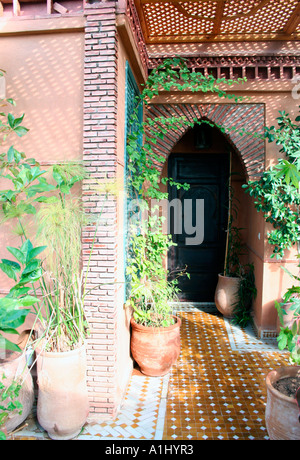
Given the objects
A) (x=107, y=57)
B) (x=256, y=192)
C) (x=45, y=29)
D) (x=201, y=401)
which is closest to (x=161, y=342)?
(x=201, y=401)

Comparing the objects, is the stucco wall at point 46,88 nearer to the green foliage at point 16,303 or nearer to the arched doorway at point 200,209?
the green foliage at point 16,303

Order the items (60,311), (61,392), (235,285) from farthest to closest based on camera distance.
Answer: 1. (235,285)
2. (60,311)
3. (61,392)

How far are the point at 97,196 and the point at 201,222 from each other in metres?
3.81

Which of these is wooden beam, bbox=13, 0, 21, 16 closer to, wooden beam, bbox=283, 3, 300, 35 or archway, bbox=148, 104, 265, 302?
wooden beam, bbox=283, 3, 300, 35

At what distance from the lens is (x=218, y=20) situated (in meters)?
4.69

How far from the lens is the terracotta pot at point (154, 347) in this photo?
13.5ft

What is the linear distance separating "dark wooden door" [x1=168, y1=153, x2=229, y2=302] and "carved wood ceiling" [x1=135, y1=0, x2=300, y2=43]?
210cm

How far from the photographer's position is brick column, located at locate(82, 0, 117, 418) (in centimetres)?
329

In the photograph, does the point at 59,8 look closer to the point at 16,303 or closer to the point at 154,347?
the point at 16,303

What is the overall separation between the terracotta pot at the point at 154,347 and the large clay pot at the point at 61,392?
117cm

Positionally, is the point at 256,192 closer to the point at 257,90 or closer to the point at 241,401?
the point at 257,90

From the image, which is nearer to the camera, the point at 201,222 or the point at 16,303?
the point at 16,303

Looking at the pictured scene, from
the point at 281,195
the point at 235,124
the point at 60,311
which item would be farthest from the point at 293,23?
the point at 60,311

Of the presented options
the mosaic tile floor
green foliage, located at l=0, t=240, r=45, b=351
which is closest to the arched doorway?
the mosaic tile floor
